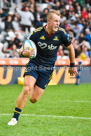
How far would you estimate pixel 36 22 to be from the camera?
20.3 m

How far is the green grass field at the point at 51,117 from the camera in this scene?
240 inches

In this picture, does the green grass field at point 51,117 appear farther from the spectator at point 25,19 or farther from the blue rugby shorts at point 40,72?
the spectator at point 25,19

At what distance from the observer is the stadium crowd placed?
17.6 meters

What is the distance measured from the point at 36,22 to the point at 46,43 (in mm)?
13381

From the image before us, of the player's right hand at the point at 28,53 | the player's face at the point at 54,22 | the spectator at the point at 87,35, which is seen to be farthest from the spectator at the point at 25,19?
the player's right hand at the point at 28,53

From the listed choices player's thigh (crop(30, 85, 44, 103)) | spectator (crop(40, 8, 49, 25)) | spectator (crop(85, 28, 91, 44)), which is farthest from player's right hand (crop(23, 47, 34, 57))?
spectator (crop(85, 28, 91, 44))

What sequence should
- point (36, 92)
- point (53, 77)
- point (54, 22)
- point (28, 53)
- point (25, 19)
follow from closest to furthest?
point (28, 53), point (54, 22), point (36, 92), point (53, 77), point (25, 19)

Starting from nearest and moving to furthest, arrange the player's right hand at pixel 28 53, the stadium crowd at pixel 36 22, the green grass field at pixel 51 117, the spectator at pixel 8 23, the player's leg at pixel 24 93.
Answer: the green grass field at pixel 51 117 → the player's right hand at pixel 28 53 → the player's leg at pixel 24 93 → the stadium crowd at pixel 36 22 → the spectator at pixel 8 23

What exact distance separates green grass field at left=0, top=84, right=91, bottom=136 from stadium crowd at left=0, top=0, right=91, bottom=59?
6.05m

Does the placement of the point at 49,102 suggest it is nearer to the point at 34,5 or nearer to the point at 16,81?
the point at 16,81

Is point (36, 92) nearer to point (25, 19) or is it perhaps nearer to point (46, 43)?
point (46, 43)

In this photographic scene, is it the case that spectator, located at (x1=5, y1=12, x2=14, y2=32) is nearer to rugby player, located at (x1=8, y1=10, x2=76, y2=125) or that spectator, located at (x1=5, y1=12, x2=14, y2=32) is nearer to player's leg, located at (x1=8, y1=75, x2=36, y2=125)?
rugby player, located at (x1=8, y1=10, x2=76, y2=125)

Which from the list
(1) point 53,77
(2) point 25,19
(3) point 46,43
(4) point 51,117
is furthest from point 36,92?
(2) point 25,19

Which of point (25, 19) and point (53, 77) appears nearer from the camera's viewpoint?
point (53, 77)
